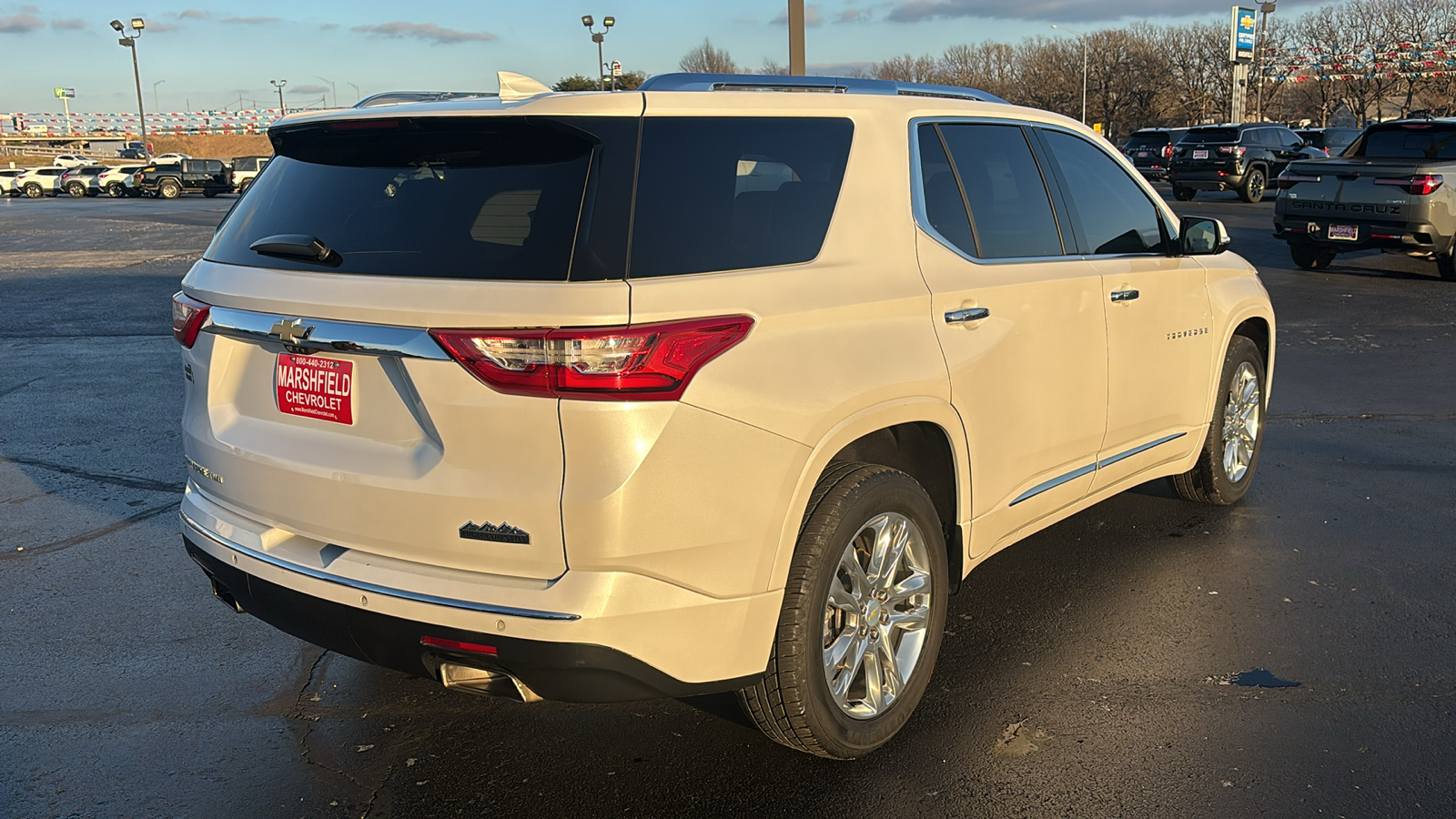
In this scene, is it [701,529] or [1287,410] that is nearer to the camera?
[701,529]

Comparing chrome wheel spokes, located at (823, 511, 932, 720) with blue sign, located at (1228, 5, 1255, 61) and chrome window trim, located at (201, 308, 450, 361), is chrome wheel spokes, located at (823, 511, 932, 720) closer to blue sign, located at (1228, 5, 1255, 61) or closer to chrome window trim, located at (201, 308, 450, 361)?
chrome window trim, located at (201, 308, 450, 361)

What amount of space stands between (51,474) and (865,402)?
17.0ft

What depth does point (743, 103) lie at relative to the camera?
3168 mm

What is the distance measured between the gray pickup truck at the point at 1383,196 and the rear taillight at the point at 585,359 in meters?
13.3

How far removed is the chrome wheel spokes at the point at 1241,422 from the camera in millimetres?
5633

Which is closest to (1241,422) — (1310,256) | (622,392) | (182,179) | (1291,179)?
(622,392)

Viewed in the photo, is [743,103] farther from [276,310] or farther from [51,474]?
[51,474]

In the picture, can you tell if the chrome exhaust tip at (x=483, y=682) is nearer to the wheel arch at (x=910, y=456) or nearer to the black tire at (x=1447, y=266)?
the wheel arch at (x=910, y=456)

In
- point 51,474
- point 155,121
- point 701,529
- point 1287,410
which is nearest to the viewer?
point 701,529

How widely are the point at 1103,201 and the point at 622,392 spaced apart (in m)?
2.73

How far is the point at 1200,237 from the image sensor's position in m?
4.96

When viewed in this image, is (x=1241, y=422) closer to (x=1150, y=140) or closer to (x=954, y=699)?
(x=954, y=699)

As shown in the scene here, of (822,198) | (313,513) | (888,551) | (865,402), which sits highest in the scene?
(822,198)

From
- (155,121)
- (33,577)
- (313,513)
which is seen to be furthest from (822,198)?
(155,121)
